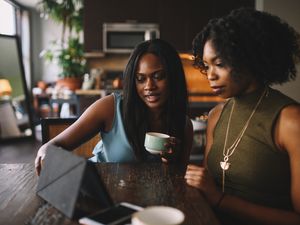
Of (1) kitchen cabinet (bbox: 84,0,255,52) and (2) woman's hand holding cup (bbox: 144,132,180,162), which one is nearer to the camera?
(2) woman's hand holding cup (bbox: 144,132,180,162)

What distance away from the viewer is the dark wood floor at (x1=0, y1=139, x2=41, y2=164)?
355 cm

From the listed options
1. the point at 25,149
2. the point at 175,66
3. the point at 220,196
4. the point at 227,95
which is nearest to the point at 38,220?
the point at 220,196

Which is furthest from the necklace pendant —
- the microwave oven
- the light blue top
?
the microwave oven

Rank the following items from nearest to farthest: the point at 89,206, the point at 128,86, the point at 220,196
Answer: the point at 89,206 → the point at 220,196 → the point at 128,86

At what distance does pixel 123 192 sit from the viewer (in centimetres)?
109

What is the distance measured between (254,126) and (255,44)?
274 millimetres

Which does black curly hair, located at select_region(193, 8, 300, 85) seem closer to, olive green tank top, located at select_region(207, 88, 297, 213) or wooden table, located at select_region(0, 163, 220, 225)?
olive green tank top, located at select_region(207, 88, 297, 213)

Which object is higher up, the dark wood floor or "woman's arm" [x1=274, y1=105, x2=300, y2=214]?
"woman's arm" [x1=274, y1=105, x2=300, y2=214]

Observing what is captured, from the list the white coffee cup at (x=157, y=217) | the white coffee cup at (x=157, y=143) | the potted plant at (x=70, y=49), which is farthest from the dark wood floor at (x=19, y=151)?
the white coffee cup at (x=157, y=217)

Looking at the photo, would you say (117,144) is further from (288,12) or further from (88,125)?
(288,12)

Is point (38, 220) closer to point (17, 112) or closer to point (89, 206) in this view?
point (89, 206)

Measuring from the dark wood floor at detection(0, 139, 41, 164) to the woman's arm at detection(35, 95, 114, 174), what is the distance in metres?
2.13

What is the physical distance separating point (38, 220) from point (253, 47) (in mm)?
839

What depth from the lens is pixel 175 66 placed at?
1628 mm
